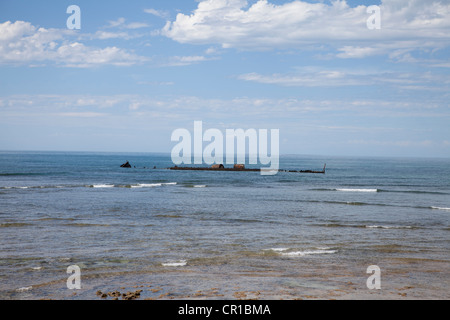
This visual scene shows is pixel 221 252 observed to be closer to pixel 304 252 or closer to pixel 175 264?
pixel 175 264

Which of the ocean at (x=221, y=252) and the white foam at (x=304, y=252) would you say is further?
the white foam at (x=304, y=252)

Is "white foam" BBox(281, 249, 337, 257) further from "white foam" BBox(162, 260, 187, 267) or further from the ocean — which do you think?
"white foam" BBox(162, 260, 187, 267)

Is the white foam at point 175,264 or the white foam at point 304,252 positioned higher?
the white foam at point 175,264

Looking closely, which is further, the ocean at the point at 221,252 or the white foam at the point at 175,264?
the white foam at the point at 175,264

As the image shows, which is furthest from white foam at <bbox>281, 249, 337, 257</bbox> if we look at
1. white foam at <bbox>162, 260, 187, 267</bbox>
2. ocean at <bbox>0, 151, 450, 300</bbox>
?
white foam at <bbox>162, 260, 187, 267</bbox>

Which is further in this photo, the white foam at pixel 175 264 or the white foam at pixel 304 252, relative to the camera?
the white foam at pixel 304 252

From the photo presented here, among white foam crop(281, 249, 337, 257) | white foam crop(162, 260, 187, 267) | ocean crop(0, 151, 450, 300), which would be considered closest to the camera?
ocean crop(0, 151, 450, 300)

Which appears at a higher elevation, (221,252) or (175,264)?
(175,264)

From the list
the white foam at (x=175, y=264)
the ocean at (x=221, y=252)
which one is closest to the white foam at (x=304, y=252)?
the ocean at (x=221, y=252)

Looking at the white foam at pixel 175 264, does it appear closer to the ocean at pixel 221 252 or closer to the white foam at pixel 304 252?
the ocean at pixel 221 252

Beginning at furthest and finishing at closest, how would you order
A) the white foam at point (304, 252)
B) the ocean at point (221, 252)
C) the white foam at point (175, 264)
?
the white foam at point (304, 252)
the white foam at point (175, 264)
the ocean at point (221, 252)

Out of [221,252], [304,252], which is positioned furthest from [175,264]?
[304,252]

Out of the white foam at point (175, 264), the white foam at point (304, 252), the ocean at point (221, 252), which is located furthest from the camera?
the white foam at point (304, 252)
